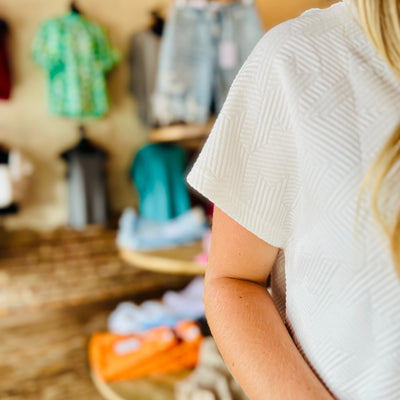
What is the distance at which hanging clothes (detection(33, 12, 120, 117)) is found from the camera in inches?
88.6

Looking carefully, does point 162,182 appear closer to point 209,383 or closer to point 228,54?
point 228,54

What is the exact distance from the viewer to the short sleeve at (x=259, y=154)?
372 mm

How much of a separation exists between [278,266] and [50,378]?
1.84 m

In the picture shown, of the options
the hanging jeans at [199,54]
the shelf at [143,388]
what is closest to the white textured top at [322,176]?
the shelf at [143,388]

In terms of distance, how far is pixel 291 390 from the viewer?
0.38 m

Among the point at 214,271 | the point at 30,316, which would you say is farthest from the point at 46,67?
the point at 214,271

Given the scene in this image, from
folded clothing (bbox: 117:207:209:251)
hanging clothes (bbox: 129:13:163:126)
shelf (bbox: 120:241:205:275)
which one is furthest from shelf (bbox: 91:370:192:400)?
hanging clothes (bbox: 129:13:163:126)

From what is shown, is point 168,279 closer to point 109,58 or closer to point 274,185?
point 109,58

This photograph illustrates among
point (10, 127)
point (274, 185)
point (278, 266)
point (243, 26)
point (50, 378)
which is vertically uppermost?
point (243, 26)

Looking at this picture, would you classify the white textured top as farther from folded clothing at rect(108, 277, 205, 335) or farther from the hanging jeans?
the hanging jeans

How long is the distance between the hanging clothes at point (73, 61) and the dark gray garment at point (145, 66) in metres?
0.20

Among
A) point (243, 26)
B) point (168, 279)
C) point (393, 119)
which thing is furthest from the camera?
point (168, 279)

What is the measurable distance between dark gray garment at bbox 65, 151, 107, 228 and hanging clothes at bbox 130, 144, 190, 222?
0.24 metres

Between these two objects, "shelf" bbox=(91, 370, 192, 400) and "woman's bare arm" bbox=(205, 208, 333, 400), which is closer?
"woman's bare arm" bbox=(205, 208, 333, 400)
